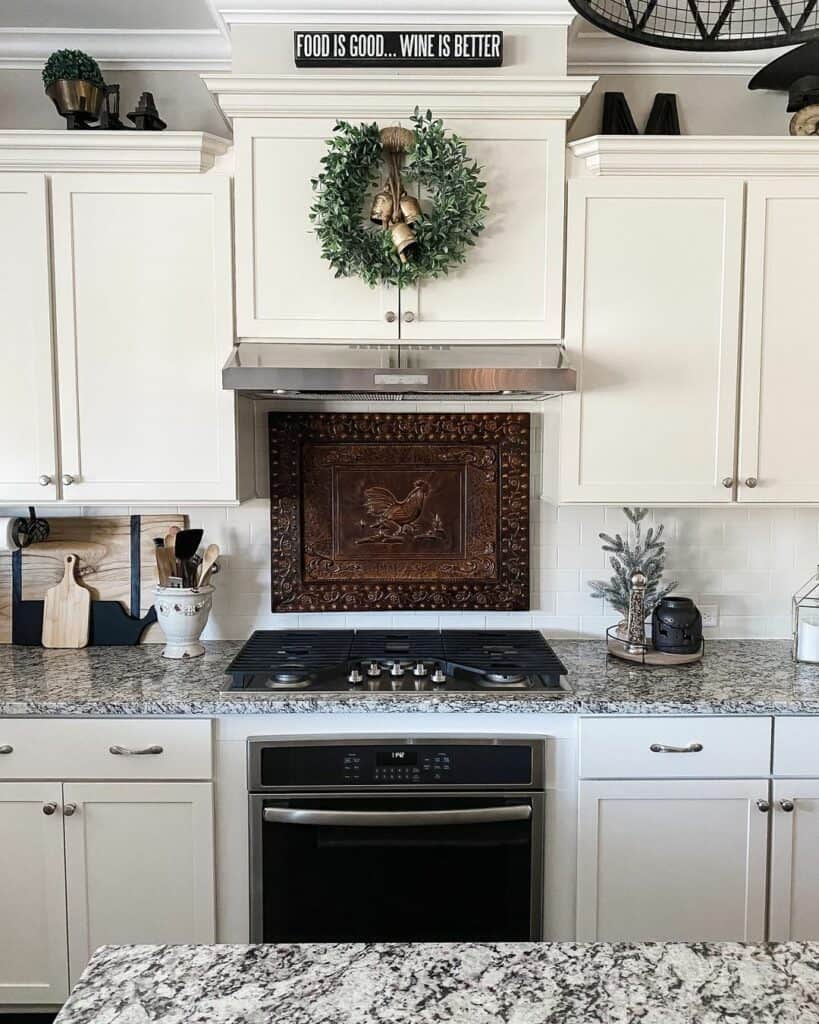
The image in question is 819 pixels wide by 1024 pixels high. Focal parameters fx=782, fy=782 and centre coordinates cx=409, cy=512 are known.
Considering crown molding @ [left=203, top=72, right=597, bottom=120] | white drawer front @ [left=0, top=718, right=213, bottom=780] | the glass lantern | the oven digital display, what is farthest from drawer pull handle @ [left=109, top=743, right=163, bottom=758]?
the glass lantern

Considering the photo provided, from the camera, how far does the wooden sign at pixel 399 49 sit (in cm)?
219

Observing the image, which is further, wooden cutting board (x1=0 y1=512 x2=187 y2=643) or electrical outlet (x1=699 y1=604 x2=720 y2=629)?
electrical outlet (x1=699 y1=604 x2=720 y2=629)

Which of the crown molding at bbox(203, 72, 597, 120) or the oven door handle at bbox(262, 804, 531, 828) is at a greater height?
the crown molding at bbox(203, 72, 597, 120)

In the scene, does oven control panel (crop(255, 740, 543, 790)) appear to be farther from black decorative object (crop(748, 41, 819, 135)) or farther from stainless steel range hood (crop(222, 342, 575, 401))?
black decorative object (crop(748, 41, 819, 135))

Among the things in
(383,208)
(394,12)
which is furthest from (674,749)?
(394,12)

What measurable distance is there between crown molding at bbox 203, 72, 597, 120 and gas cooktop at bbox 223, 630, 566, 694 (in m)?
1.54

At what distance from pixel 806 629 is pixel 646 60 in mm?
1871

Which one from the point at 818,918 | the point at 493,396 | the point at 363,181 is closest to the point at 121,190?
the point at 363,181

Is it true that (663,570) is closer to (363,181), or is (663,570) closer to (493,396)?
(493,396)

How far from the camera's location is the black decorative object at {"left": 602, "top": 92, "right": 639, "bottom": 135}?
2.40 metres

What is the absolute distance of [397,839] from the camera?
2.02 m

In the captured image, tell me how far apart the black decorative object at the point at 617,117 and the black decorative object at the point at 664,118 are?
0.06 metres

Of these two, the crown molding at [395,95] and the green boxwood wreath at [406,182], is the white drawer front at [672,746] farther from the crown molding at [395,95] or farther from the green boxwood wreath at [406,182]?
the crown molding at [395,95]

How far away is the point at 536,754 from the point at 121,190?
76.1 inches
